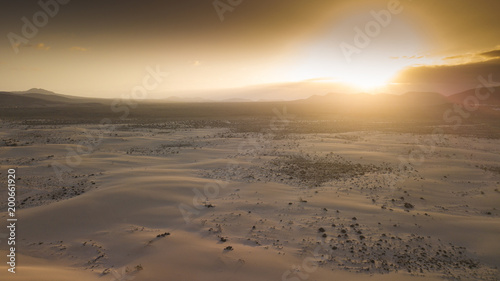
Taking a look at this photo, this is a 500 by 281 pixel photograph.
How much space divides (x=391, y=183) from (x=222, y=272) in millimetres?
12015

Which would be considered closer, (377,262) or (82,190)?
(377,262)

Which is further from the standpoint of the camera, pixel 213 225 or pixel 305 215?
pixel 305 215

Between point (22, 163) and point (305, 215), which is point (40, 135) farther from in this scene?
point (305, 215)

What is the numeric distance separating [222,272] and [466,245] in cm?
824

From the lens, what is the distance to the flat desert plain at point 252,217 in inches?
272

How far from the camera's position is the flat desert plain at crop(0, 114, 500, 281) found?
6.91 meters

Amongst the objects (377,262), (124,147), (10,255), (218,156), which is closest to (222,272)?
(377,262)

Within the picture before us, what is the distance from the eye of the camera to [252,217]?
10102mm

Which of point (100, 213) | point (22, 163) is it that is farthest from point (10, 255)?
point (22, 163)

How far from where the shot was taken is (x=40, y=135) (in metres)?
28.2

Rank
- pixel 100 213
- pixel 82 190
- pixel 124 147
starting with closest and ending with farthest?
pixel 100 213 < pixel 82 190 < pixel 124 147

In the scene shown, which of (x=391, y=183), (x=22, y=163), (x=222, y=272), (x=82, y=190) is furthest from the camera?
(x=22, y=163)

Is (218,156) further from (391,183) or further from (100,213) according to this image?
(391,183)

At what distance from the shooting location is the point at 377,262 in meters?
7.25
